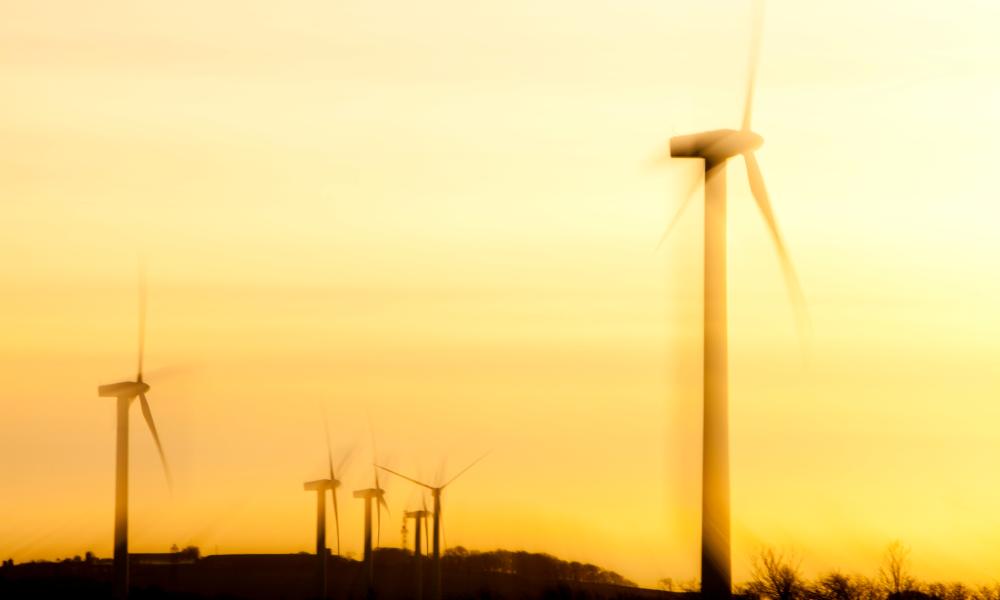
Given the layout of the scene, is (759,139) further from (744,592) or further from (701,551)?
(744,592)

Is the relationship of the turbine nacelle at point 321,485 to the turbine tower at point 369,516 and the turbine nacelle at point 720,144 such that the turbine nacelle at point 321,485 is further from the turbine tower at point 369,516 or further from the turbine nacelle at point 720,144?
the turbine nacelle at point 720,144

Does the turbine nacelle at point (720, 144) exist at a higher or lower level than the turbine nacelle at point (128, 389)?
higher

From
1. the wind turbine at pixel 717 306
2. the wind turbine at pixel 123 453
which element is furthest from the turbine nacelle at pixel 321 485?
the wind turbine at pixel 717 306

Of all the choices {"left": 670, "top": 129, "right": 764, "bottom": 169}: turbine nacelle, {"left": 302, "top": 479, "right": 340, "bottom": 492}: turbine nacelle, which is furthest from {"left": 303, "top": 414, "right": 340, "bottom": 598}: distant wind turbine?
{"left": 670, "top": 129, "right": 764, "bottom": 169}: turbine nacelle

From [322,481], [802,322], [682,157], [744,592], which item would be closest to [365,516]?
[322,481]

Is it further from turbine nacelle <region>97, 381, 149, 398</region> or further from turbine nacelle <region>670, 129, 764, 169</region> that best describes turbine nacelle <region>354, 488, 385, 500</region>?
turbine nacelle <region>670, 129, 764, 169</region>

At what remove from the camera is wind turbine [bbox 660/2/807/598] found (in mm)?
42812

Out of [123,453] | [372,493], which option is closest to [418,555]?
[372,493]

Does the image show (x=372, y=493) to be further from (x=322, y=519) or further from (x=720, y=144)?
(x=720, y=144)

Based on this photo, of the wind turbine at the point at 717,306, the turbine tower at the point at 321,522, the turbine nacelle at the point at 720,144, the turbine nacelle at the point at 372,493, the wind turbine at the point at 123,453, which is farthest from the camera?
the turbine nacelle at the point at 372,493

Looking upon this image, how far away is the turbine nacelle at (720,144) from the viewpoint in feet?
166

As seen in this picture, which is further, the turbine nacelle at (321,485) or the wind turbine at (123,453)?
the turbine nacelle at (321,485)

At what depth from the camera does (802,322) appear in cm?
4047

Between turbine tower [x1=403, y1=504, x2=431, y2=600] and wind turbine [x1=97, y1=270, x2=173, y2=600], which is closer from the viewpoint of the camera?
wind turbine [x1=97, y1=270, x2=173, y2=600]
